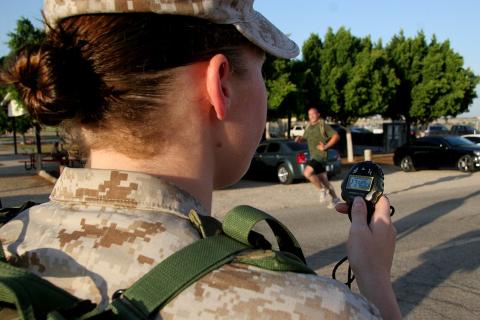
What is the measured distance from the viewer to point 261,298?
83cm

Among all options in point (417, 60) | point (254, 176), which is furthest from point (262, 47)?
point (417, 60)

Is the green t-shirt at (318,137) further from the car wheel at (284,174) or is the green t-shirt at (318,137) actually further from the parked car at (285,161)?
the car wheel at (284,174)

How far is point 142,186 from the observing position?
101cm

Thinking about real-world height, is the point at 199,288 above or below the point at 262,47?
below

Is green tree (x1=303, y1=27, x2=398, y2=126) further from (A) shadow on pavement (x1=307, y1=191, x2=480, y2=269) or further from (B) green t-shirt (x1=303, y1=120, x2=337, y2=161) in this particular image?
(B) green t-shirt (x1=303, y1=120, x2=337, y2=161)

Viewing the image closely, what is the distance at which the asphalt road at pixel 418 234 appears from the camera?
4621 millimetres

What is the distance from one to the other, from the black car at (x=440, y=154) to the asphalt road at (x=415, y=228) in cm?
158

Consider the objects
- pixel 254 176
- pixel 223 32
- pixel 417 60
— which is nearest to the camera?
pixel 223 32

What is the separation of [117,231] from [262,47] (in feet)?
1.65

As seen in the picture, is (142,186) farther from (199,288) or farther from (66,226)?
(199,288)

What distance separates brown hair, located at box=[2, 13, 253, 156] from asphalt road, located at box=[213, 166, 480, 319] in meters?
3.75

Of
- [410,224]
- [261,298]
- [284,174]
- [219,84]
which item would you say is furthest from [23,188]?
[261,298]

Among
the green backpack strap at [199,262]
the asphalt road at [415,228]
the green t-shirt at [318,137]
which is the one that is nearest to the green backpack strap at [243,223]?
the green backpack strap at [199,262]

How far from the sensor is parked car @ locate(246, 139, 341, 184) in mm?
15211
